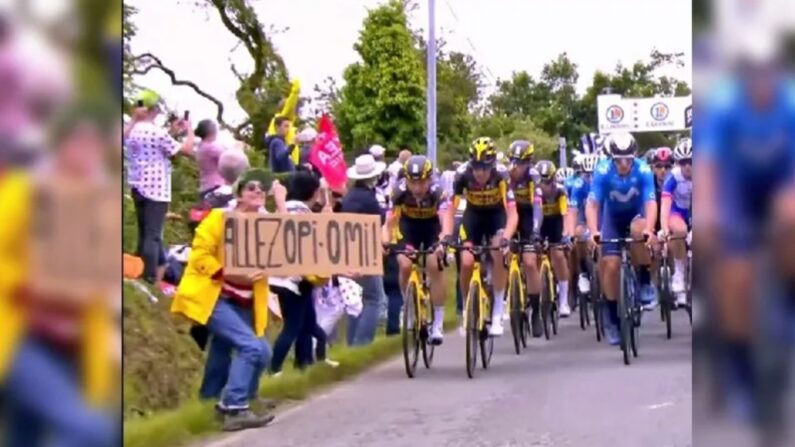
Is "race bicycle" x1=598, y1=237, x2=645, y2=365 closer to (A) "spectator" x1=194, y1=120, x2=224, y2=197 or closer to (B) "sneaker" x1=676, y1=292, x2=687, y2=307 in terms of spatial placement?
(B) "sneaker" x1=676, y1=292, x2=687, y2=307

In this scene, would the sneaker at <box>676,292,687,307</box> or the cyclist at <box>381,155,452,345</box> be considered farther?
the sneaker at <box>676,292,687,307</box>

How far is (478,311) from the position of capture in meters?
9.41

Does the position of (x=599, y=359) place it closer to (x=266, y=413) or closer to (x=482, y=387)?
(x=482, y=387)

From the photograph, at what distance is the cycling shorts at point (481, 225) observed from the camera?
978 centimetres

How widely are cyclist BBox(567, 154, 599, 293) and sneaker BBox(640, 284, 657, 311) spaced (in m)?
1.25

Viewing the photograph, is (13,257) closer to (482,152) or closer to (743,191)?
(743,191)

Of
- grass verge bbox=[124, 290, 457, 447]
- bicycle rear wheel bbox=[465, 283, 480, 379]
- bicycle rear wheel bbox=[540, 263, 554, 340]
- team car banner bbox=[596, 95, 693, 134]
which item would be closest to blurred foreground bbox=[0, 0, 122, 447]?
grass verge bbox=[124, 290, 457, 447]

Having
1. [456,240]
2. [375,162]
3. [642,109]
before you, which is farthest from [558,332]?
[642,109]

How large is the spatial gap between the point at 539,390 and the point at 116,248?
4.84 m

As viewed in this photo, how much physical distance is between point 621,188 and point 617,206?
130mm

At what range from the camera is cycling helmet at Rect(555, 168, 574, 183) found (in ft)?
40.9

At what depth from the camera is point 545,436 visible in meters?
6.41

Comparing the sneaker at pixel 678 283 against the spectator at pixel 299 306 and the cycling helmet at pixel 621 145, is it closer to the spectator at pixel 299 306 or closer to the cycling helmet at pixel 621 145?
the cycling helmet at pixel 621 145

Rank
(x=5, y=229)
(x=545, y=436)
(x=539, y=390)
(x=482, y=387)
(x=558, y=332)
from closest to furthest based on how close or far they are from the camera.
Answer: (x=5, y=229) → (x=545, y=436) → (x=539, y=390) → (x=482, y=387) → (x=558, y=332)
